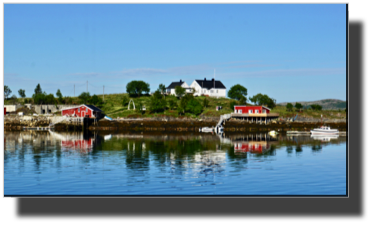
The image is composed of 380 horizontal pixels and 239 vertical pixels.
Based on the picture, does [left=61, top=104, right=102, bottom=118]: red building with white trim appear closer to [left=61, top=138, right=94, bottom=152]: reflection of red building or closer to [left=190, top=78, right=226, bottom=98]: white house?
[left=190, top=78, right=226, bottom=98]: white house

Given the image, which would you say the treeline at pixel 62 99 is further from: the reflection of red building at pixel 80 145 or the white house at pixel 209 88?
the reflection of red building at pixel 80 145

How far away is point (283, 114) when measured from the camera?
4345 inches

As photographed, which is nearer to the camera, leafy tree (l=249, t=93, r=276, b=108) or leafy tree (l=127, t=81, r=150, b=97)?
leafy tree (l=249, t=93, r=276, b=108)

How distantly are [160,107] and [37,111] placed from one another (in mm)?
40566

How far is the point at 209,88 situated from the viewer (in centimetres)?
14512

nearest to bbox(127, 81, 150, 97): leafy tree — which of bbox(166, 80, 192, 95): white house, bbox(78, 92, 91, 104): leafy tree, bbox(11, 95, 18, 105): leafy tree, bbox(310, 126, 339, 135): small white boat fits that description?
bbox(166, 80, 192, 95): white house

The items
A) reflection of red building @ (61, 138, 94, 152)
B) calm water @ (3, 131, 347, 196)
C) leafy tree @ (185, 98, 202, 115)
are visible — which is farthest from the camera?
leafy tree @ (185, 98, 202, 115)

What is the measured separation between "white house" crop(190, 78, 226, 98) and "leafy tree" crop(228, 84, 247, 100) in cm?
800

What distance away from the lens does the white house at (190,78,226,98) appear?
144900mm

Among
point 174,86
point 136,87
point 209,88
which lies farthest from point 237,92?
point 136,87
